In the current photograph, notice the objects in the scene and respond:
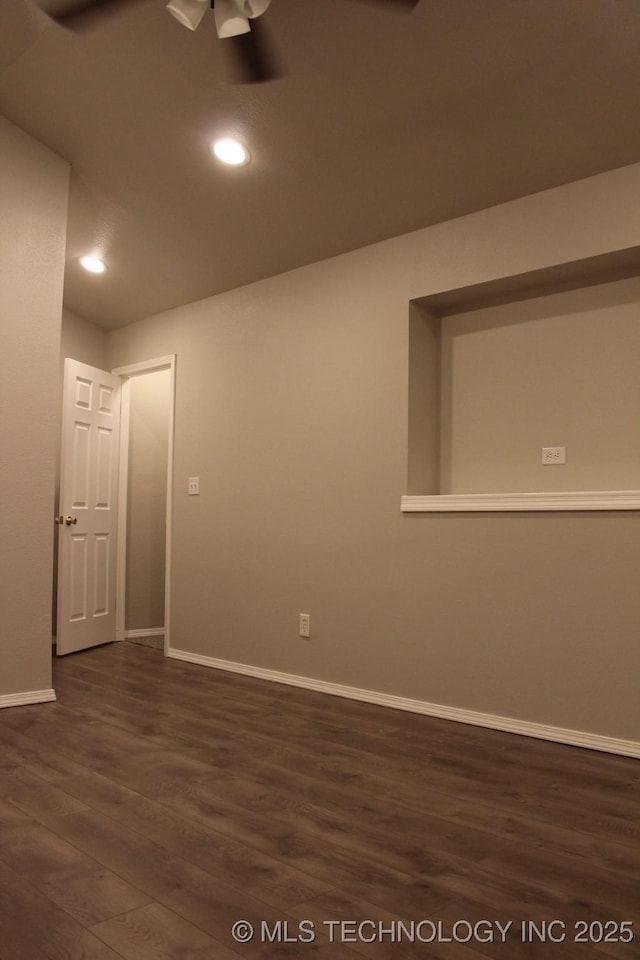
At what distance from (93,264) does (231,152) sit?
1714mm

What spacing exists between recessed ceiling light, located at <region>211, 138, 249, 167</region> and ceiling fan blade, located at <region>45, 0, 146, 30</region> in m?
0.99

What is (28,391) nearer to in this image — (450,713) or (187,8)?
(187,8)

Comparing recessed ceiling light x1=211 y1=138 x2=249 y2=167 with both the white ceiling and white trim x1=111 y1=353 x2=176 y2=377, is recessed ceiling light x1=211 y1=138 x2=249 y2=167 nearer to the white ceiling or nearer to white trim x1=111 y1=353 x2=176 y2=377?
the white ceiling

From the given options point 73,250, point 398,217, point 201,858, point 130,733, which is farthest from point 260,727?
point 73,250

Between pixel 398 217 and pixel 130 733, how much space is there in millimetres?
2759

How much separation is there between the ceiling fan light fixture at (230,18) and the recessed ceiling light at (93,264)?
8.80 feet

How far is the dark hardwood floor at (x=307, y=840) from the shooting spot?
151 cm

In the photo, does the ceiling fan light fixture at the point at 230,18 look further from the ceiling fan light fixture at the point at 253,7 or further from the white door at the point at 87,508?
the white door at the point at 87,508

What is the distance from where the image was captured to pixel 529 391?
3.40m

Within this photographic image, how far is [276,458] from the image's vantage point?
421 cm

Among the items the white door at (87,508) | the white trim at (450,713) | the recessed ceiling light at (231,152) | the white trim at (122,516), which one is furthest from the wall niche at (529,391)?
the white trim at (122,516)

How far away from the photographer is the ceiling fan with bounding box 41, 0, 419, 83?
214 centimetres

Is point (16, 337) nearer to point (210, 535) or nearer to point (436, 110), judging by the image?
point (210, 535)

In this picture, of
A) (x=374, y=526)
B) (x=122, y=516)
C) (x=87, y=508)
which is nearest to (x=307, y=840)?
(x=374, y=526)
